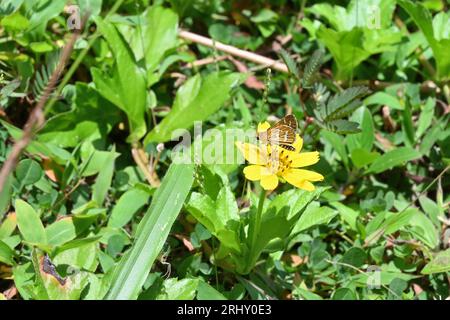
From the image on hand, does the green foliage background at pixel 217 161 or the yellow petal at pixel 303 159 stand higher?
the yellow petal at pixel 303 159

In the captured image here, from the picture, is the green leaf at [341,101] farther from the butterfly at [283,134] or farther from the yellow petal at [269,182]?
the yellow petal at [269,182]

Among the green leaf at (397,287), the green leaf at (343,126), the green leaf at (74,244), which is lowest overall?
the green leaf at (397,287)

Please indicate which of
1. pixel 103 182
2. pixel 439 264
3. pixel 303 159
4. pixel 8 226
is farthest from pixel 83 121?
pixel 439 264

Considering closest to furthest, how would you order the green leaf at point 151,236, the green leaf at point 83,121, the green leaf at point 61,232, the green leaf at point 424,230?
the green leaf at point 151,236 → the green leaf at point 61,232 → the green leaf at point 424,230 → the green leaf at point 83,121

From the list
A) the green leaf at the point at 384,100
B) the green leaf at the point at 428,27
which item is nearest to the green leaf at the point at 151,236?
the green leaf at the point at 384,100

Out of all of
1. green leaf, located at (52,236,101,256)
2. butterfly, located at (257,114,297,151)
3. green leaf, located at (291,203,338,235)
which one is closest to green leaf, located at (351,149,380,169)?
green leaf, located at (291,203,338,235)

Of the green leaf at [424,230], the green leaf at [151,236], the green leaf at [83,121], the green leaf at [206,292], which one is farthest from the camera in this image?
the green leaf at [83,121]
